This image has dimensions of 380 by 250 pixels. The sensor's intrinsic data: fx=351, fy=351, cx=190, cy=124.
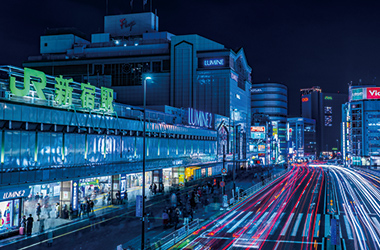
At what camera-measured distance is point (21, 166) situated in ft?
84.8

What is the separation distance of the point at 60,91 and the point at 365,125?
131121mm

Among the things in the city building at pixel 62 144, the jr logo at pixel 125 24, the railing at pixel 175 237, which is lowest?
the railing at pixel 175 237

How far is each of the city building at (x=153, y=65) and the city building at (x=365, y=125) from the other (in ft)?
207

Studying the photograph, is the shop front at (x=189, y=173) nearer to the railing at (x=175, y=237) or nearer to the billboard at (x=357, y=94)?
the railing at (x=175, y=237)

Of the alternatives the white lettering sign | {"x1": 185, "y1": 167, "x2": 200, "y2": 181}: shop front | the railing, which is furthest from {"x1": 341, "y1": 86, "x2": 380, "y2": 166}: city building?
the railing

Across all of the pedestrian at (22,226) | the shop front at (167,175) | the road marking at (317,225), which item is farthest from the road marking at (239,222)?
the shop front at (167,175)

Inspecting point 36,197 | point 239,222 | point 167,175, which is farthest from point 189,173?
point 239,222

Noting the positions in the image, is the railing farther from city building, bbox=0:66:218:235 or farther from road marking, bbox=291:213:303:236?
city building, bbox=0:66:218:235

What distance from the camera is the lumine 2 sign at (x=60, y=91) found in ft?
82.8

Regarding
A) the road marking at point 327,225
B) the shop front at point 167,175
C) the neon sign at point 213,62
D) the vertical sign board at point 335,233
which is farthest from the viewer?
the neon sign at point 213,62

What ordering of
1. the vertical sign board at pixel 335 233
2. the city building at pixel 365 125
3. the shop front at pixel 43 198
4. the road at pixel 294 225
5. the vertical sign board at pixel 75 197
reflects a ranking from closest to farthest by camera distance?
the vertical sign board at pixel 335 233 < the road at pixel 294 225 < the vertical sign board at pixel 75 197 < the shop front at pixel 43 198 < the city building at pixel 365 125

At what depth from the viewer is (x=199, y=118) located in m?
65.1

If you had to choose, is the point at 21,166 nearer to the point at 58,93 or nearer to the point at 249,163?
the point at 58,93

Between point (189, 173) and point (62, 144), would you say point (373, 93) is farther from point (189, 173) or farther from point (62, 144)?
point (62, 144)
